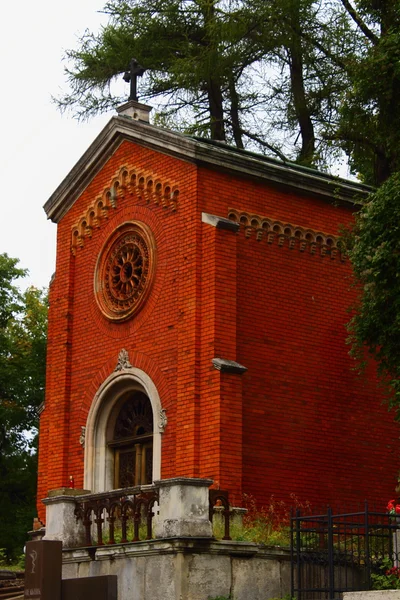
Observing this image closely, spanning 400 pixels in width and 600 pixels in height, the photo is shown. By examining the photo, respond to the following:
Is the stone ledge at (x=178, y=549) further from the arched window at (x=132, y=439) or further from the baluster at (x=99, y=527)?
the arched window at (x=132, y=439)

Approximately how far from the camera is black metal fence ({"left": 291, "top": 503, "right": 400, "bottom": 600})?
15500 mm

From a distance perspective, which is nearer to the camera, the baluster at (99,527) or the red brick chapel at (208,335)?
the baluster at (99,527)

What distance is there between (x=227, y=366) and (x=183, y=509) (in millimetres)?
3610

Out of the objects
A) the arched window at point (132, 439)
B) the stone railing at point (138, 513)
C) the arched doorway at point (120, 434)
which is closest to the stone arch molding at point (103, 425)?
the arched doorway at point (120, 434)

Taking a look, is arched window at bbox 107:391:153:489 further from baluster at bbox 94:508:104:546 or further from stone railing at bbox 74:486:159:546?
baluster at bbox 94:508:104:546

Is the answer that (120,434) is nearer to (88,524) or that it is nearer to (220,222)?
(88,524)

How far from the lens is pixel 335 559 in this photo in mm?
17125

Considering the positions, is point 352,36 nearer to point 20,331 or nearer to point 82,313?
point 82,313

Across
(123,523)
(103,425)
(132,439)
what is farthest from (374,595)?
(103,425)

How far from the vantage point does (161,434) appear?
20.4 m

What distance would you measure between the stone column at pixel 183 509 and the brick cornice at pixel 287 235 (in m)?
5.79

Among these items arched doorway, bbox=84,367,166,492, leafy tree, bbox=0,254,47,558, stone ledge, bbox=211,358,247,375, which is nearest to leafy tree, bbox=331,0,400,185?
stone ledge, bbox=211,358,247,375

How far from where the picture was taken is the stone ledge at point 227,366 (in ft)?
63.6

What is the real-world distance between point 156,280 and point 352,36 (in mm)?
10976
